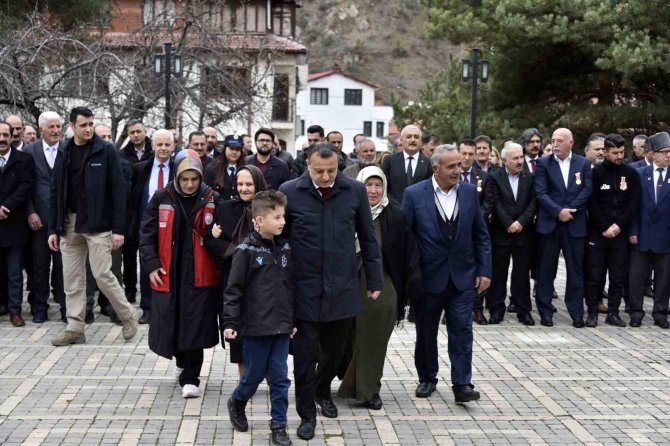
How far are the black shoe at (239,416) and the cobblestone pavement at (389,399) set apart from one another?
0.08m

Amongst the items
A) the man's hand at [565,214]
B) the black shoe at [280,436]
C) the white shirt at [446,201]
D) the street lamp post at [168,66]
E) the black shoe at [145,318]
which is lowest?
the black shoe at [145,318]

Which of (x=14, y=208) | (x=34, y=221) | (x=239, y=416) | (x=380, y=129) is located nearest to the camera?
(x=239, y=416)

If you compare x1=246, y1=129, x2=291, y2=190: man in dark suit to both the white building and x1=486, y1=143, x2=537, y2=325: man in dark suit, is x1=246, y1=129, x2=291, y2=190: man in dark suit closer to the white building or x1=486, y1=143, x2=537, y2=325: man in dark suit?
x1=486, y1=143, x2=537, y2=325: man in dark suit

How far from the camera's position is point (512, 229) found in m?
11.6

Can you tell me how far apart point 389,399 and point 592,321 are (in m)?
4.38

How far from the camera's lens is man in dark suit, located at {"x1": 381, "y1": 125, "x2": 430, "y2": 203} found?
11496 millimetres

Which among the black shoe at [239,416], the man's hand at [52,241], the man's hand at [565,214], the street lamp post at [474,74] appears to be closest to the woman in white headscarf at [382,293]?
the black shoe at [239,416]

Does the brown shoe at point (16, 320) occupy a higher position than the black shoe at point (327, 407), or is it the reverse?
the black shoe at point (327, 407)

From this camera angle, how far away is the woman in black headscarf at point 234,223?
755 centimetres

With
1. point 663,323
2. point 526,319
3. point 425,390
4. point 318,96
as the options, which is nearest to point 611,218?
point 663,323

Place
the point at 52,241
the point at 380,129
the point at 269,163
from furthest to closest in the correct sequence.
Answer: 1. the point at 380,129
2. the point at 269,163
3. the point at 52,241

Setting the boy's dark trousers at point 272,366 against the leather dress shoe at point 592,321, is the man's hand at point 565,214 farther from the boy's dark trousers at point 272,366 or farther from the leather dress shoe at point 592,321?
the boy's dark trousers at point 272,366

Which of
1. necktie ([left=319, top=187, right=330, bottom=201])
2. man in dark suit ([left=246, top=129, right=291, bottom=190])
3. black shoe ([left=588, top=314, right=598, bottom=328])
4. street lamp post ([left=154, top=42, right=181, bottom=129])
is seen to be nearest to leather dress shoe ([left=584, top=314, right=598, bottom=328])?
black shoe ([left=588, top=314, right=598, bottom=328])

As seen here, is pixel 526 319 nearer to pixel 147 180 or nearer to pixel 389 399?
pixel 389 399
